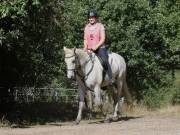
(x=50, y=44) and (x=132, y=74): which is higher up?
(x=50, y=44)

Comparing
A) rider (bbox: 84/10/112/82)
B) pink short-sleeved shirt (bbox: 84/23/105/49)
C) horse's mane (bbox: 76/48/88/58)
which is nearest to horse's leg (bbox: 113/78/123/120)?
rider (bbox: 84/10/112/82)

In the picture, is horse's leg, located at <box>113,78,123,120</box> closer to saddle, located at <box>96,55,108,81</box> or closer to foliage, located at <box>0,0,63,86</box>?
saddle, located at <box>96,55,108,81</box>

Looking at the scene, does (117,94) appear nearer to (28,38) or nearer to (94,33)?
(94,33)

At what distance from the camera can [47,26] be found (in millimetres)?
18328

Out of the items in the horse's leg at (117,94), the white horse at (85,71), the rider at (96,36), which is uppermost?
the rider at (96,36)

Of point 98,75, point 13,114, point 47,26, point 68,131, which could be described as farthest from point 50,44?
point 68,131

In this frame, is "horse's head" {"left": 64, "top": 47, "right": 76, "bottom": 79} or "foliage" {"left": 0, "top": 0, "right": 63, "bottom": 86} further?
"foliage" {"left": 0, "top": 0, "right": 63, "bottom": 86}

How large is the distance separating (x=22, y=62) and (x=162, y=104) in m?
12.9

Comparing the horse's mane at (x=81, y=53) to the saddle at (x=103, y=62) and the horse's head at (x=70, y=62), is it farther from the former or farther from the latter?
the saddle at (x=103, y=62)

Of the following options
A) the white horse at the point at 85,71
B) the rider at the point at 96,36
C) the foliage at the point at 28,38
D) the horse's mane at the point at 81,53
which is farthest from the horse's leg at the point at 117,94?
the foliage at the point at 28,38

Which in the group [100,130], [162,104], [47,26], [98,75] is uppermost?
[47,26]

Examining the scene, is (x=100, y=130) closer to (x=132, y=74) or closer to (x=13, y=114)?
(x=13, y=114)

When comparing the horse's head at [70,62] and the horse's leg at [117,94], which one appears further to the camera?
the horse's leg at [117,94]

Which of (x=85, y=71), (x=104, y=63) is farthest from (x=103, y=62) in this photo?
(x=85, y=71)
